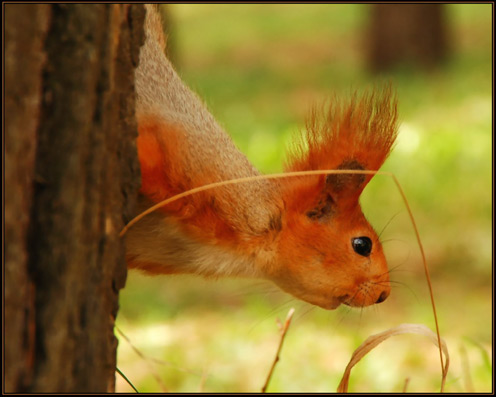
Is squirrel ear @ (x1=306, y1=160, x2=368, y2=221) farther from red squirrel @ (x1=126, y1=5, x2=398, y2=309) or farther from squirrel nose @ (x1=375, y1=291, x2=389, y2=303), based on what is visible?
squirrel nose @ (x1=375, y1=291, x2=389, y2=303)

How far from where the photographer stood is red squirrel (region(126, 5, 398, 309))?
1725mm

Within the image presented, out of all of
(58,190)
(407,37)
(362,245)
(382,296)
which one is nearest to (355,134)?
(362,245)

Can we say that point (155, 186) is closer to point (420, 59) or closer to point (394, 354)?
point (394, 354)

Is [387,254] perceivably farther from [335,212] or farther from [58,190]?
[58,190]

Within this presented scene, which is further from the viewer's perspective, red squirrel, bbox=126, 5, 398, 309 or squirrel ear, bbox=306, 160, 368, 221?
squirrel ear, bbox=306, 160, 368, 221

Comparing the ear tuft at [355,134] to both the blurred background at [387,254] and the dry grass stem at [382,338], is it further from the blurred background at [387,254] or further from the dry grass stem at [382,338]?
the dry grass stem at [382,338]

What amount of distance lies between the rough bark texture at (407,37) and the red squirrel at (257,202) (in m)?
8.03

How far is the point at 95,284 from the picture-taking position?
1.37m

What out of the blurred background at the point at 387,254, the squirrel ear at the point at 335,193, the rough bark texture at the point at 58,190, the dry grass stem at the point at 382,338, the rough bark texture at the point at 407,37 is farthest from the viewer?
the rough bark texture at the point at 407,37

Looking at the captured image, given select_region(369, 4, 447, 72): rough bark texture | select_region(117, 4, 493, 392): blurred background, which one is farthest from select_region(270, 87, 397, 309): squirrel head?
select_region(369, 4, 447, 72): rough bark texture

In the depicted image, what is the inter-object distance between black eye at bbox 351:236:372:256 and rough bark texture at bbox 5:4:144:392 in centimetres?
77

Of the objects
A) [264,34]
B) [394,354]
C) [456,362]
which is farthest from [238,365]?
[264,34]

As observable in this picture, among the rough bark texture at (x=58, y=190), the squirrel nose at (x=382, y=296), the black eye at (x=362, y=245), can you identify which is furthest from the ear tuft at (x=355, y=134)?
the rough bark texture at (x=58, y=190)

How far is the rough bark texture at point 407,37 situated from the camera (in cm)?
968
